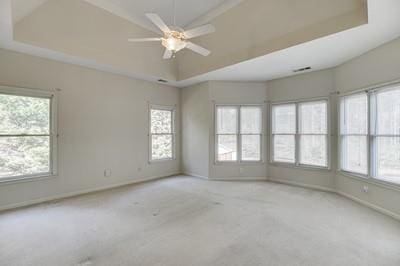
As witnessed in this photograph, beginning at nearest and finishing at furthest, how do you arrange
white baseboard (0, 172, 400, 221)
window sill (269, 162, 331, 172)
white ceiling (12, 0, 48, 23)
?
white ceiling (12, 0, 48, 23) → white baseboard (0, 172, 400, 221) → window sill (269, 162, 331, 172)

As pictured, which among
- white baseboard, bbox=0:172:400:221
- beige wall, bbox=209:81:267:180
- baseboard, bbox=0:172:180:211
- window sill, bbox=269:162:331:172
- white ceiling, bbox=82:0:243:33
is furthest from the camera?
beige wall, bbox=209:81:267:180

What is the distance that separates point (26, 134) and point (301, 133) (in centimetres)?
604

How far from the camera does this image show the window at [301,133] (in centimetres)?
486

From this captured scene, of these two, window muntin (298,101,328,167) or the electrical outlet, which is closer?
window muntin (298,101,328,167)

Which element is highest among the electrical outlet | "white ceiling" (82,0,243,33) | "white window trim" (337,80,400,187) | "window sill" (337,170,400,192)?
"white ceiling" (82,0,243,33)

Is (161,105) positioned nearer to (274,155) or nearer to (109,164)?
(109,164)

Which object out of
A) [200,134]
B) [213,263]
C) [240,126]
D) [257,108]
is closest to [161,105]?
[200,134]

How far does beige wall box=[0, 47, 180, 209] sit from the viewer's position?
3.80 metres

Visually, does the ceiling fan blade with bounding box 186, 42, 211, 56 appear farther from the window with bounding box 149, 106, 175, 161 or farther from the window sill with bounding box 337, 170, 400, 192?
the window sill with bounding box 337, 170, 400, 192

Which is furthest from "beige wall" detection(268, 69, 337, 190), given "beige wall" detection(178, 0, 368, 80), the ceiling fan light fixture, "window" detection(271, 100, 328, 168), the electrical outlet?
the electrical outlet

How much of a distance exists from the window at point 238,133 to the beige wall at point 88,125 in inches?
79.1

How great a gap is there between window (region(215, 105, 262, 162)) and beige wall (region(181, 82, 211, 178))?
376 millimetres

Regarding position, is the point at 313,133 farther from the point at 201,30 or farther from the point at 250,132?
the point at 201,30

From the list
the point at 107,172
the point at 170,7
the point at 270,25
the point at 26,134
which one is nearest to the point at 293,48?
the point at 270,25
